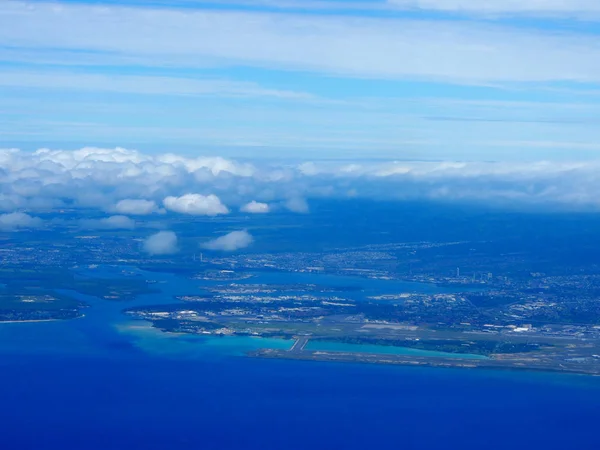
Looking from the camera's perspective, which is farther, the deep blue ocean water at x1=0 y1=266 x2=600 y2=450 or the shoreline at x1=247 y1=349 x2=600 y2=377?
the shoreline at x1=247 y1=349 x2=600 y2=377

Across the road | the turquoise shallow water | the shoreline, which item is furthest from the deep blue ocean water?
the turquoise shallow water

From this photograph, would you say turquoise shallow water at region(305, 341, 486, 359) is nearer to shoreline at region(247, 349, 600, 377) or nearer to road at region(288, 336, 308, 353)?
road at region(288, 336, 308, 353)

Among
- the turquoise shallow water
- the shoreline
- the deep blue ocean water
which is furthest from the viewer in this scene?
the turquoise shallow water

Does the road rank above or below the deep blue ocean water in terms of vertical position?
above

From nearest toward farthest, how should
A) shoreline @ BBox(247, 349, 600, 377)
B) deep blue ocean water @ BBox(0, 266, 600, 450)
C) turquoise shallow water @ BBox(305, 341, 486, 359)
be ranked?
deep blue ocean water @ BBox(0, 266, 600, 450), shoreline @ BBox(247, 349, 600, 377), turquoise shallow water @ BBox(305, 341, 486, 359)

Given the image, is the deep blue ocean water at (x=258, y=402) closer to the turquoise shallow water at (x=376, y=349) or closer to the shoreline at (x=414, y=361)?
the shoreline at (x=414, y=361)

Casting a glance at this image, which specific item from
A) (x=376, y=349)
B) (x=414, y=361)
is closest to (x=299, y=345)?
(x=376, y=349)

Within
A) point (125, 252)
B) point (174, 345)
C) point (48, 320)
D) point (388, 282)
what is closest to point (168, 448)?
point (174, 345)
